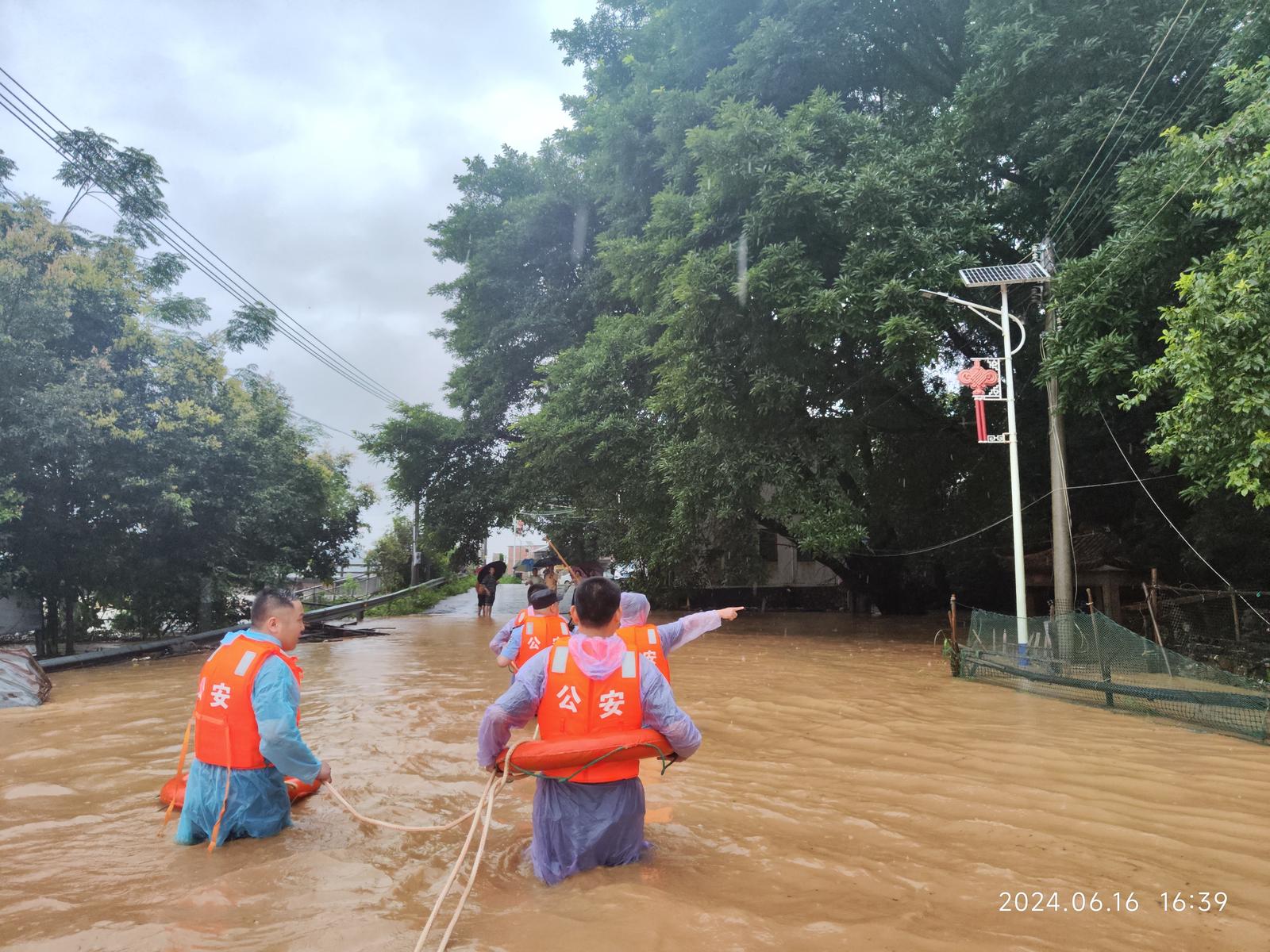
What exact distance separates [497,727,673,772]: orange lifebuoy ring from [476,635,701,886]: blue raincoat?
105 millimetres

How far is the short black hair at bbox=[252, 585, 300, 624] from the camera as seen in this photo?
15.2ft

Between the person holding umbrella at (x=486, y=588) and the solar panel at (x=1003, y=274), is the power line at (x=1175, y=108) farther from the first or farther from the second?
the person holding umbrella at (x=486, y=588)

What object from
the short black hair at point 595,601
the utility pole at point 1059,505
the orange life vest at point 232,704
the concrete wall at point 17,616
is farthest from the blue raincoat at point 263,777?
the concrete wall at point 17,616

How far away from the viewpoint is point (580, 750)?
11.4ft

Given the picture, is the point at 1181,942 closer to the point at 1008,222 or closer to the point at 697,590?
the point at 1008,222

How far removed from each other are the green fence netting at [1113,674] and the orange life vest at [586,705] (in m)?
6.37

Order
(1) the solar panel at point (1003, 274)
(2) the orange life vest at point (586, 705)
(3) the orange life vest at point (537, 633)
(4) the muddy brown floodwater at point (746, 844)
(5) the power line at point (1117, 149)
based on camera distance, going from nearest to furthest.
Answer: (4) the muddy brown floodwater at point (746, 844) < (2) the orange life vest at point (586, 705) < (3) the orange life vest at point (537, 633) < (5) the power line at point (1117, 149) < (1) the solar panel at point (1003, 274)

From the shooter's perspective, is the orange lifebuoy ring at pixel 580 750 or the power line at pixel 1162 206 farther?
the power line at pixel 1162 206

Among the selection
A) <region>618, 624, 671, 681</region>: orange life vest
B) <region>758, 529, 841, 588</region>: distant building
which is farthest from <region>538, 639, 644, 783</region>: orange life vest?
<region>758, 529, 841, 588</region>: distant building

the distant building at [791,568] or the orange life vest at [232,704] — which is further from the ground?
the distant building at [791,568]

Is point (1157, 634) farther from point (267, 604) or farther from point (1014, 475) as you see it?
point (267, 604)

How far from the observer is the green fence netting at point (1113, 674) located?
7.45 metres

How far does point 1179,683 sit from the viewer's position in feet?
30.8

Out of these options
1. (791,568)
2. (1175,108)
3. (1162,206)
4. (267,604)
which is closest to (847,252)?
(1175,108)
